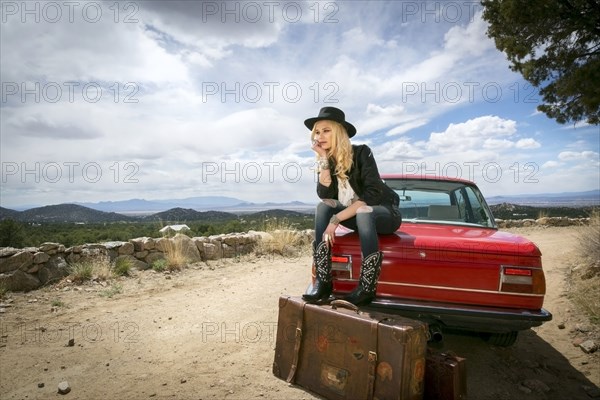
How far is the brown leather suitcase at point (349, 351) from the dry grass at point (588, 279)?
3406 millimetres

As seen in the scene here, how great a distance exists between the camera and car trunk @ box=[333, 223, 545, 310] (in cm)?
245

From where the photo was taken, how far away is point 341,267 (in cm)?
281

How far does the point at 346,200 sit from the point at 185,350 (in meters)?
2.27

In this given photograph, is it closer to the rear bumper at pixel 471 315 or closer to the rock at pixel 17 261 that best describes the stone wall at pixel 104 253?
the rock at pixel 17 261

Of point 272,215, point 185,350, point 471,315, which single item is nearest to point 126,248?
point 185,350

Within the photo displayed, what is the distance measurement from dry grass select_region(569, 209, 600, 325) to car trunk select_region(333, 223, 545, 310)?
2.42 m

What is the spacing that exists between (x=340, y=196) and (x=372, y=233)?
0.50m

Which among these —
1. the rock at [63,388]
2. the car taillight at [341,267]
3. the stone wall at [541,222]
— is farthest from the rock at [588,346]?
the stone wall at [541,222]

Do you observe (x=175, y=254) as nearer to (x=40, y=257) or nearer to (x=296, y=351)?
(x=40, y=257)

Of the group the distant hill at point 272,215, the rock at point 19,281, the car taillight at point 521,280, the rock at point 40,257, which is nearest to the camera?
the car taillight at point 521,280

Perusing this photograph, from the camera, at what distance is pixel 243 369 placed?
2.90m

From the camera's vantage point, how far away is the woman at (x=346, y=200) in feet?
8.41

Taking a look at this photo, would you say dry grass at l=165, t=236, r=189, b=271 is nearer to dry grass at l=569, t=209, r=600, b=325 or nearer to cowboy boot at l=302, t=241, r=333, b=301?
cowboy boot at l=302, t=241, r=333, b=301

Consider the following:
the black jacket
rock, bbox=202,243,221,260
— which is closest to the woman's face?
the black jacket
